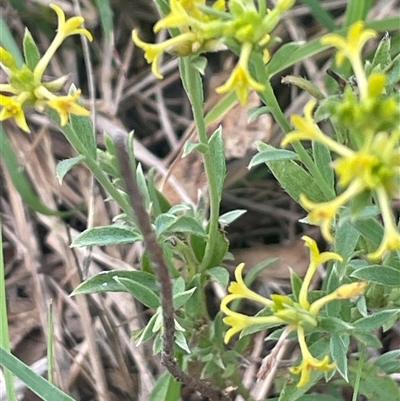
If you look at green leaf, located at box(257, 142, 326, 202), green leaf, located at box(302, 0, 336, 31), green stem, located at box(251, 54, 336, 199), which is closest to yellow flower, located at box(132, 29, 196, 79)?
green stem, located at box(251, 54, 336, 199)

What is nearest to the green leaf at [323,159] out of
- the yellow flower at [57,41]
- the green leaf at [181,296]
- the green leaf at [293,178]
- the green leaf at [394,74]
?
the green leaf at [293,178]

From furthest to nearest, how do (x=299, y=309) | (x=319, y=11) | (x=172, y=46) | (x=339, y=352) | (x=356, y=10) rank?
(x=319, y=11) < (x=356, y=10) < (x=339, y=352) < (x=299, y=309) < (x=172, y=46)

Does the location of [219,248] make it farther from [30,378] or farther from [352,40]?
[352,40]

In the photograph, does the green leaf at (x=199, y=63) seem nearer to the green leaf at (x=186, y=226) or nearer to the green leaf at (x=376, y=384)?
the green leaf at (x=186, y=226)

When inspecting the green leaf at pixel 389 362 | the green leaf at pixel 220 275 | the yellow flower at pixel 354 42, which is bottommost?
the green leaf at pixel 389 362

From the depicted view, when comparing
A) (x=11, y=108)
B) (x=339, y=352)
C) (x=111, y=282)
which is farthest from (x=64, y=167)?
(x=339, y=352)
